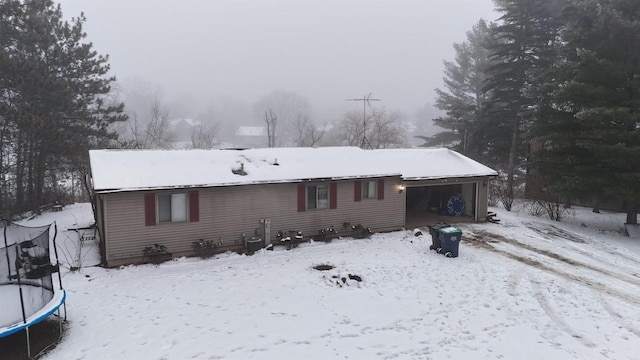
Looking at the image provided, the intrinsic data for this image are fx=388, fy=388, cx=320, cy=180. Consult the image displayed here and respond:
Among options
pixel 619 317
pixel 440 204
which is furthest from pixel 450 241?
pixel 440 204

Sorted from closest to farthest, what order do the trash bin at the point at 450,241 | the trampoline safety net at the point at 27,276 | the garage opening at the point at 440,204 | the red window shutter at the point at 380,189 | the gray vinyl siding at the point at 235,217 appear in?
1. the trampoline safety net at the point at 27,276
2. the gray vinyl siding at the point at 235,217
3. the trash bin at the point at 450,241
4. the red window shutter at the point at 380,189
5. the garage opening at the point at 440,204

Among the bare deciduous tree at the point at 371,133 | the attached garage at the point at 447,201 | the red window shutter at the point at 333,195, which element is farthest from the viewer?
the bare deciduous tree at the point at 371,133

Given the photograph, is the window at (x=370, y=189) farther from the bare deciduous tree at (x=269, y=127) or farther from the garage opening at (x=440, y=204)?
the bare deciduous tree at (x=269, y=127)

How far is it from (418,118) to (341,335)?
4793 inches

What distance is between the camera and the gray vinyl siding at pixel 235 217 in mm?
12367

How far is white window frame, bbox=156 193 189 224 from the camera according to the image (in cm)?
1315

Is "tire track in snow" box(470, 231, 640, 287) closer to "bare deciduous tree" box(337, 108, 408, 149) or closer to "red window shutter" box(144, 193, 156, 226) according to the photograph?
"red window shutter" box(144, 193, 156, 226)

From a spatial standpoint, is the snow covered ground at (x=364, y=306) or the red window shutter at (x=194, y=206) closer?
the snow covered ground at (x=364, y=306)

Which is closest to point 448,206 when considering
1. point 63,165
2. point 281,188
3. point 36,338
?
point 281,188

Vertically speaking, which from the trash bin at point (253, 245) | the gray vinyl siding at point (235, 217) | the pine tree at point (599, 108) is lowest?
the trash bin at point (253, 245)

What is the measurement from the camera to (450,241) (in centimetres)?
1363

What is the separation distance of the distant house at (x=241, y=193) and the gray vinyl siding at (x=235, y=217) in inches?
1.2

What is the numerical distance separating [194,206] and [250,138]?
7871 centimetres

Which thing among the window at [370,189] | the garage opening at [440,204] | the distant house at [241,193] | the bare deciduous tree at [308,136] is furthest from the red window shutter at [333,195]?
the bare deciduous tree at [308,136]
